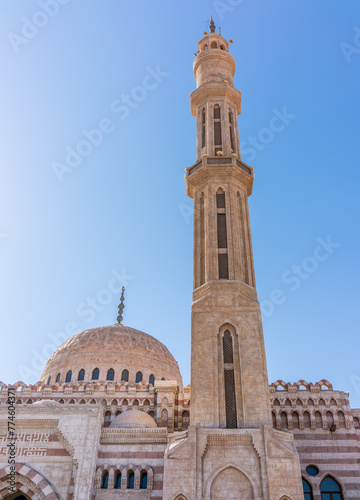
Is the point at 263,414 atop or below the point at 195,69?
below

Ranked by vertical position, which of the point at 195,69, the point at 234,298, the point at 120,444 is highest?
the point at 195,69

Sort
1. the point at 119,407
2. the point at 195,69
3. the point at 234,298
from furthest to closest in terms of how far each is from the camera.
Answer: the point at 195,69 < the point at 119,407 < the point at 234,298

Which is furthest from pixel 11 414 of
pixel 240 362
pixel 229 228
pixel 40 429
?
pixel 229 228

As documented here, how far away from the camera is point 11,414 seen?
19922mm

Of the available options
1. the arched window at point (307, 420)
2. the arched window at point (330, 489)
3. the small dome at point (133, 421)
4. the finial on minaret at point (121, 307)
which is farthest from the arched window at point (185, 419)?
the finial on minaret at point (121, 307)

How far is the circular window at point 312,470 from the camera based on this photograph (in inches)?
838

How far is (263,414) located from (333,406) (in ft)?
22.2

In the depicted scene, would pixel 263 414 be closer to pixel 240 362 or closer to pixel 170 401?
pixel 240 362

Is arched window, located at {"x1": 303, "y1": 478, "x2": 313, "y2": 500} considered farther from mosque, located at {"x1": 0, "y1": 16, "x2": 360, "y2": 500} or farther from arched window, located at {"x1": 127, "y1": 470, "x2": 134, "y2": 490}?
arched window, located at {"x1": 127, "y1": 470, "x2": 134, "y2": 490}

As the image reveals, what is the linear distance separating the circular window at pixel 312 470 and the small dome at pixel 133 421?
7.20 meters

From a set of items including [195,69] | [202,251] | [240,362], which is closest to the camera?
[240,362]

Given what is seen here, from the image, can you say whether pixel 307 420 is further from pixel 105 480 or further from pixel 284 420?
pixel 105 480

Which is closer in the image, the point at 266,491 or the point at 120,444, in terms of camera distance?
the point at 266,491

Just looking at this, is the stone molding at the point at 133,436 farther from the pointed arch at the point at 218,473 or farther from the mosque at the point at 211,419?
the pointed arch at the point at 218,473
